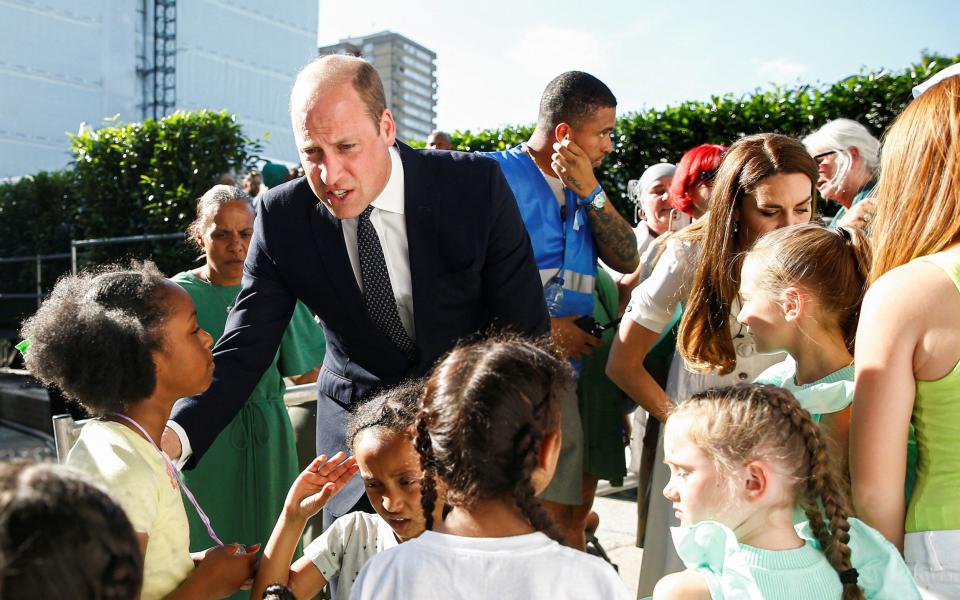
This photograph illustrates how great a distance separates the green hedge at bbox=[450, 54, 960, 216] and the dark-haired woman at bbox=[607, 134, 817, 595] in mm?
4896

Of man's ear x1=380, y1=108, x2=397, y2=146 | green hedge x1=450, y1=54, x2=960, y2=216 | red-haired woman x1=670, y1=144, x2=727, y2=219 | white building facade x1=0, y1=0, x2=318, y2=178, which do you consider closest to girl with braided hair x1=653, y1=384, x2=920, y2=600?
man's ear x1=380, y1=108, x2=397, y2=146

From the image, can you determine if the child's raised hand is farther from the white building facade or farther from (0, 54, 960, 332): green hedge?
the white building facade

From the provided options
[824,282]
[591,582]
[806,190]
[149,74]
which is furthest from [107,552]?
[149,74]

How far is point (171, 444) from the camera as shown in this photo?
221 cm

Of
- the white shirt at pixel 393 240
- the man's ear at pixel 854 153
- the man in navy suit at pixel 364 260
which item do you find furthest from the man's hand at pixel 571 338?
the man's ear at pixel 854 153

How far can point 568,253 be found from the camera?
337cm

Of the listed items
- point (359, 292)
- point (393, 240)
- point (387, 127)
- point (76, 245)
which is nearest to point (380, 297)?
point (359, 292)

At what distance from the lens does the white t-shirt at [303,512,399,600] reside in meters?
2.23

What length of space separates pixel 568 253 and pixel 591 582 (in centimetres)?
204

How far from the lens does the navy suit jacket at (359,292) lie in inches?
95.0

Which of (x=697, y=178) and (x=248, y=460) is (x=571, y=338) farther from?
(x=248, y=460)

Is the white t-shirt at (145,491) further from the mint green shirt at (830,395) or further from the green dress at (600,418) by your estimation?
the green dress at (600,418)

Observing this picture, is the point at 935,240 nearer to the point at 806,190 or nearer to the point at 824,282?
the point at 824,282

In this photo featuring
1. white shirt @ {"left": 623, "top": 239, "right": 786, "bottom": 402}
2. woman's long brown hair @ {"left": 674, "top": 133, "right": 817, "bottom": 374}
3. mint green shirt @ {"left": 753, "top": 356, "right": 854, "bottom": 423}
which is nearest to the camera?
mint green shirt @ {"left": 753, "top": 356, "right": 854, "bottom": 423}
